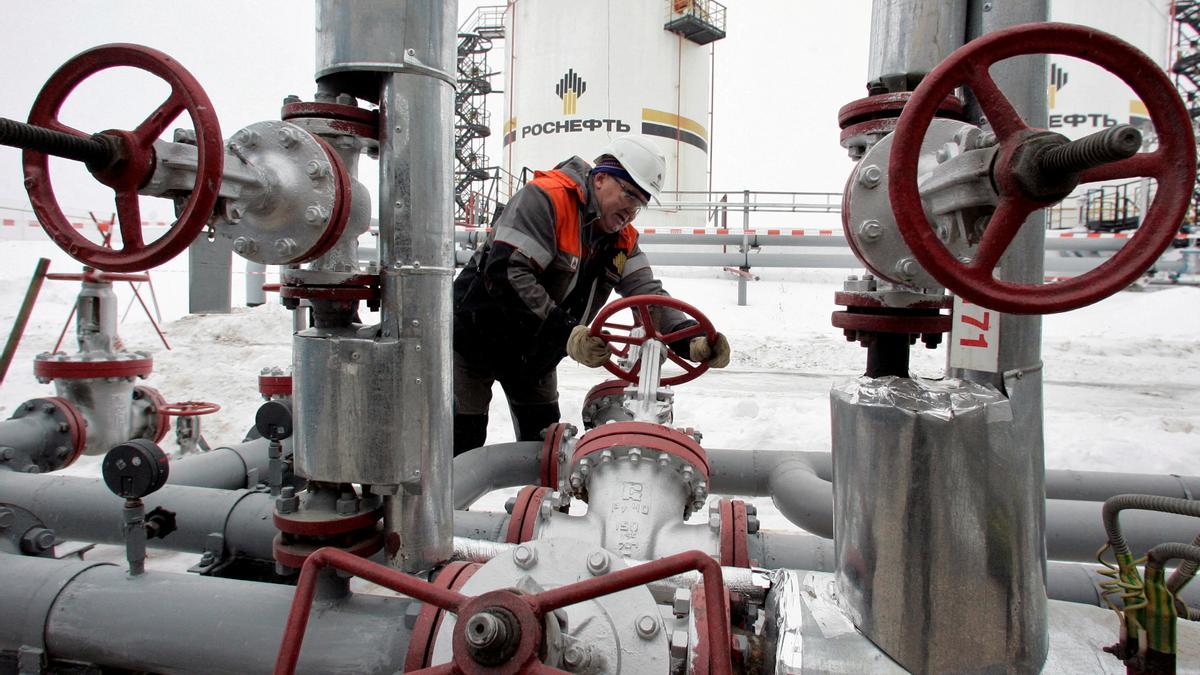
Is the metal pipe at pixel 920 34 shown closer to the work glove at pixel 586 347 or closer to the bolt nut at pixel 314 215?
the bolt nut at pixel 314 215

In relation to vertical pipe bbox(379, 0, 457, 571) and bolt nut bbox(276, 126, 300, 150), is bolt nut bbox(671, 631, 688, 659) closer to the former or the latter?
vertical pipe bbox(379, 0, 457, 571)

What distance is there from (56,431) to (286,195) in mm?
2182

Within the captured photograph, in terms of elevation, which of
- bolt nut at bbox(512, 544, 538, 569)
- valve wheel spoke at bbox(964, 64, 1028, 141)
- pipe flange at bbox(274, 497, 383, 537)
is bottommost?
pipe flange at bbox(274, 497, 383, 537)

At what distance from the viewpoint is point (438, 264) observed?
1294 millimetres

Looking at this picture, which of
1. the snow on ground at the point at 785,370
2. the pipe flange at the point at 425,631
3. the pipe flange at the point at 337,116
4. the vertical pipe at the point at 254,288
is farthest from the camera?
the vertical pipe at the point at 254,288

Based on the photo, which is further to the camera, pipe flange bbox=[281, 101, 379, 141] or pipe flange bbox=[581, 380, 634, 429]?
pipe flange bbox=[581, 380, 634, 429]

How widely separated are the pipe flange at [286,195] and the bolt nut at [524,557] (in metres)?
0.59

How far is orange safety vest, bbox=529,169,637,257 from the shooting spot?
8.08 feet

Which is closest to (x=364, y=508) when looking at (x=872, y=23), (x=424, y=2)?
(x=424, y=2)

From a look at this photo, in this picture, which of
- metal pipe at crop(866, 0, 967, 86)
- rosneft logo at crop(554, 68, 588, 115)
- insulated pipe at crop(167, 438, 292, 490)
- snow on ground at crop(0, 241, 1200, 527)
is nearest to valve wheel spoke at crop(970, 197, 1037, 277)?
metal pipe at crop(866, 0, 967, 86)

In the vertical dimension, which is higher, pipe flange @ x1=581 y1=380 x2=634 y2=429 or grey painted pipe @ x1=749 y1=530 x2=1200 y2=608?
pipe flange @ x1=581 y1=380 x2=634 y2=429

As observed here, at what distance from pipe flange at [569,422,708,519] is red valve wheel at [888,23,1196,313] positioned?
1.08 meters

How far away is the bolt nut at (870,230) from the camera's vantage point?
91 centimetres

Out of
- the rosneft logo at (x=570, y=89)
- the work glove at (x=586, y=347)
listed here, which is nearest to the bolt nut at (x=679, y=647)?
the work glove at (x=586, y=347)
